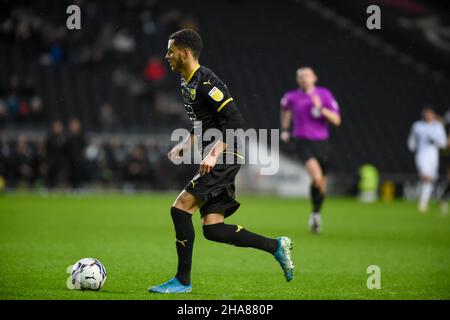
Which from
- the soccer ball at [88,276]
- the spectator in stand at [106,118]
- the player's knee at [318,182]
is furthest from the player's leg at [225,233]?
the spectator in stand at [106,118]

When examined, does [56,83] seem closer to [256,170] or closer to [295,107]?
[256,170]

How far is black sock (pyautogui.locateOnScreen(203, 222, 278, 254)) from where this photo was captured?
6773 mm

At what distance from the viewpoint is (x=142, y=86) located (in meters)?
27.6

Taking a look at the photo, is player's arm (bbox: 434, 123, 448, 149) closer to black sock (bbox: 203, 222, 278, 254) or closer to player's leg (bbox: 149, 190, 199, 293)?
black sock (bbox: 203, 222, 278, 254)

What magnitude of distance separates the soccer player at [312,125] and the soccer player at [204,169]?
5.80 meters

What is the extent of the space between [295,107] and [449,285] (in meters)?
6.19

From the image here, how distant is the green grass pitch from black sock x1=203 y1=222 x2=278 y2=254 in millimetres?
386

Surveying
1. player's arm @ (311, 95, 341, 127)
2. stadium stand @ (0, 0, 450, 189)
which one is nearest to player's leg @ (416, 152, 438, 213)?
stadium stand @ (0, 0, 450, 189)

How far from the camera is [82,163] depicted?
75.2ft

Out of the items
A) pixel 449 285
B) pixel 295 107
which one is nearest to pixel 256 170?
pixel 295 107

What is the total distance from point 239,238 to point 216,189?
49cm

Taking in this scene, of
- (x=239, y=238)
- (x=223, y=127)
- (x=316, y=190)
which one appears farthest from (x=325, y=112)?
(x=223, y=127)

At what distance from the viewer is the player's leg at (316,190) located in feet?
41.4

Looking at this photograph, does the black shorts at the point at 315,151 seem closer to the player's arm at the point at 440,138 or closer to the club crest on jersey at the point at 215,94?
the club crest on jersey at the point at 215,94
